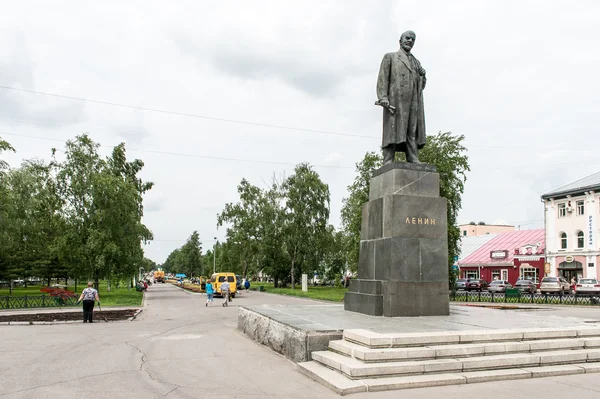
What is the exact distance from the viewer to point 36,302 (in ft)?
87.2

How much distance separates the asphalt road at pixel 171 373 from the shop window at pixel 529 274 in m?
48.5

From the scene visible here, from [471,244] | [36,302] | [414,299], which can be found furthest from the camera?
[471,244]

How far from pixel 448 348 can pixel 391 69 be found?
6800 mm

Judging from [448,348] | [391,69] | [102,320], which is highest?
[391,69]

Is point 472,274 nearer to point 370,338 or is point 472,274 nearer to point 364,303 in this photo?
point 364,303

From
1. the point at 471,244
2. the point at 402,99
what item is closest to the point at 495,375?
the point at 402,99

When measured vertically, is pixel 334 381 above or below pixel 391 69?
below

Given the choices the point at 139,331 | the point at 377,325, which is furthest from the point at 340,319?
the point at 139,331

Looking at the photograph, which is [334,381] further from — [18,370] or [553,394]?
[18,370]

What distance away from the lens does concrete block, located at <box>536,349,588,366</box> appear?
7508 millimetres

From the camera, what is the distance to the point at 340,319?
32.4ft

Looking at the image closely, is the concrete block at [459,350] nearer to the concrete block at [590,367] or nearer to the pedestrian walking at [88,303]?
the concrete block at [590,367]

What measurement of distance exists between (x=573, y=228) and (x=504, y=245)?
561 inches

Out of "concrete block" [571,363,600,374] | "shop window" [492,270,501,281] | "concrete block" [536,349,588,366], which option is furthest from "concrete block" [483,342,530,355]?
"shop window" [492,270,501,281]
